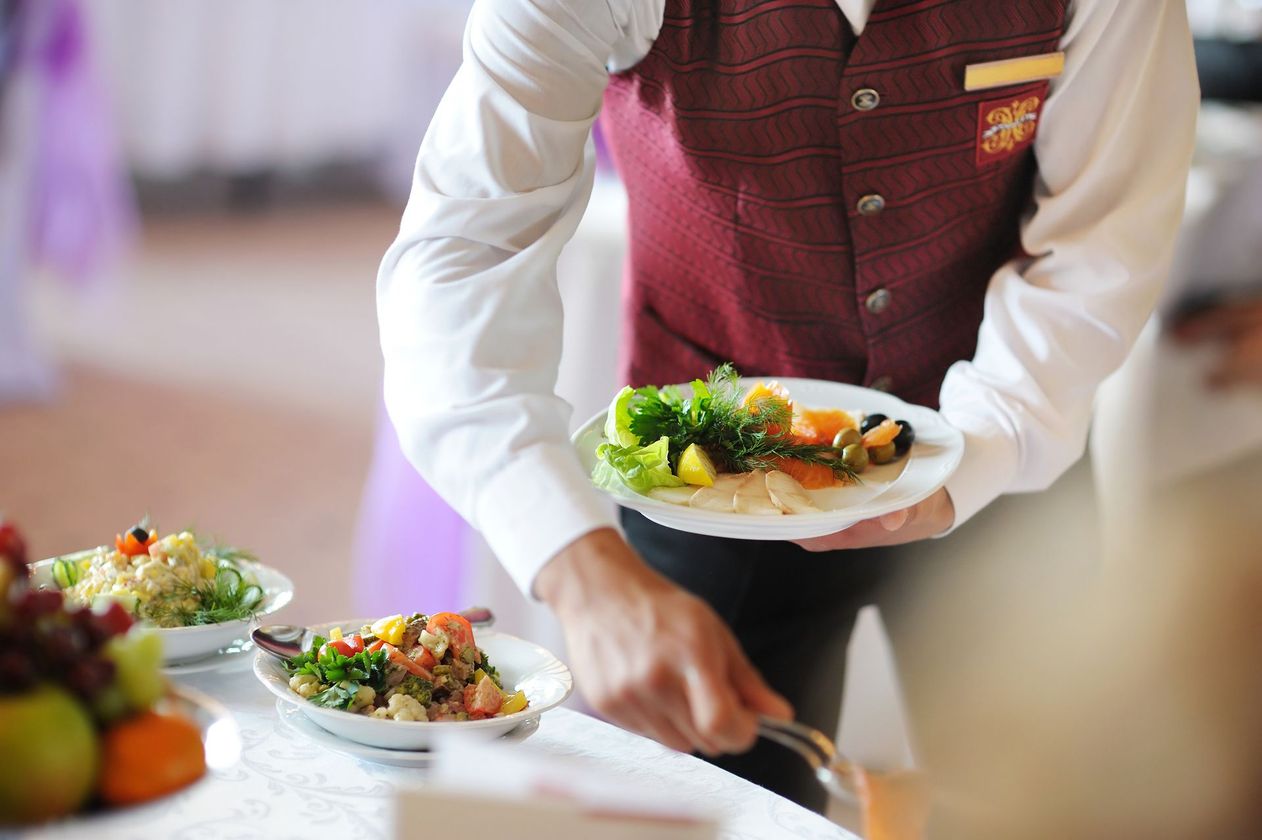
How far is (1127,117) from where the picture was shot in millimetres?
1258

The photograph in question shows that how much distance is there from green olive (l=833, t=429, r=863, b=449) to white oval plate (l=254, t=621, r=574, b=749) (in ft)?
1.01

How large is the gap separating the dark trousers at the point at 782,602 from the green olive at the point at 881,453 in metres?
0.25

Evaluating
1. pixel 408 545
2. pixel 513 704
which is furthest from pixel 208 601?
pixel 408 545

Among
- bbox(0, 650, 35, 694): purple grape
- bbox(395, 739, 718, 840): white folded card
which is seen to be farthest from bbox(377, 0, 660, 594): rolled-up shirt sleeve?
bbox(0, 650, 35, 694): purple grape

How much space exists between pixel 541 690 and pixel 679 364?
1.62 feet

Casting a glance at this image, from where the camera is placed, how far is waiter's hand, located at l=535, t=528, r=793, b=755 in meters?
0.76

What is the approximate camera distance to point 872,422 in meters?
1.20

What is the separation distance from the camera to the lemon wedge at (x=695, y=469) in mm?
1082

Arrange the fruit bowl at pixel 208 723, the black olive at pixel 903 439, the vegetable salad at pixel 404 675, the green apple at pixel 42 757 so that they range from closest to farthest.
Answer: the green apple at pixel 42 757 < the fruit bowl at pixel 208 723 < the vegetable salad at pixel 404 675 < the black olive at pixel 903 439

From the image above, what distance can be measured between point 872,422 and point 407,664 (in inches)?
18.8

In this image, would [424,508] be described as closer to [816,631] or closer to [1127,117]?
[816,631]

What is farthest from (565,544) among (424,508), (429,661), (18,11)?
(18,11)

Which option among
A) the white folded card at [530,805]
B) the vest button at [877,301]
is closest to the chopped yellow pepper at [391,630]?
the white folded card at [530,805]

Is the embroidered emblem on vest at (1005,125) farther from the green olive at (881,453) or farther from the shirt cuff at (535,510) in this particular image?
the shirt cuff at (535,510)
